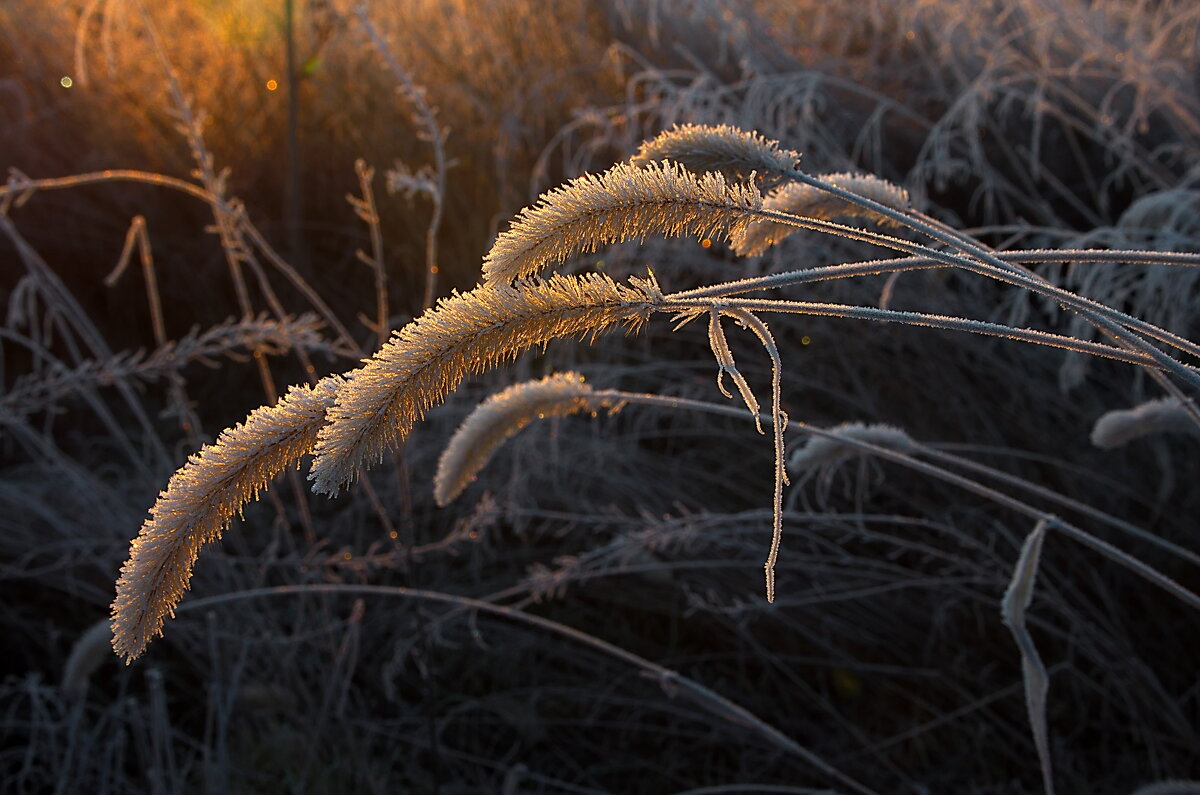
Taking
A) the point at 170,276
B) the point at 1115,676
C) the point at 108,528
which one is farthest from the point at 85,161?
the point at 1115,676

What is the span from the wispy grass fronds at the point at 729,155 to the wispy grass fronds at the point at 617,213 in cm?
13

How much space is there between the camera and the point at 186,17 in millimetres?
4805

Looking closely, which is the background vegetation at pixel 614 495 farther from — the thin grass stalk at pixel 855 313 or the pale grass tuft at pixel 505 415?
the thin grass stalk at pixel 855 313

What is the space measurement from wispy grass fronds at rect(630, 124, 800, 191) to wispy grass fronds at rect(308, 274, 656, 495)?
0.24 metres

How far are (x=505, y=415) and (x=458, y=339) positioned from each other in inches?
22.8

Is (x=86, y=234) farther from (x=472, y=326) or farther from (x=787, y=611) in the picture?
(x=472, y=326)

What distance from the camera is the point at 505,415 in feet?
4.64

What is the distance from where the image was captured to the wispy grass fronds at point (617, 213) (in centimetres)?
88

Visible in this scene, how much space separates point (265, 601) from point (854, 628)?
135cm

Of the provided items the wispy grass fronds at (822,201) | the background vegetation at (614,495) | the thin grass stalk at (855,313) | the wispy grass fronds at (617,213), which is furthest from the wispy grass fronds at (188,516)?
the background vegetation at (614,495)

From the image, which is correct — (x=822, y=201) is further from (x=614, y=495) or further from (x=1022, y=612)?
(x=614, y=495)

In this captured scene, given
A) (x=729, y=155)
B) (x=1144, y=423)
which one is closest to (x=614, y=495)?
(x=1144, y=423)

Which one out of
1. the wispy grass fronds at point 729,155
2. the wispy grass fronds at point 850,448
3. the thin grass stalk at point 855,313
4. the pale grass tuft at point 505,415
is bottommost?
the wispy grass fronds at point 850,448

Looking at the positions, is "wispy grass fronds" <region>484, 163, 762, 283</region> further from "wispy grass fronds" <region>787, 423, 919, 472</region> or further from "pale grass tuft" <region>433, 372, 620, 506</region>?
"wispy grass fronds" <region>787, 423, 919, 472</region>
